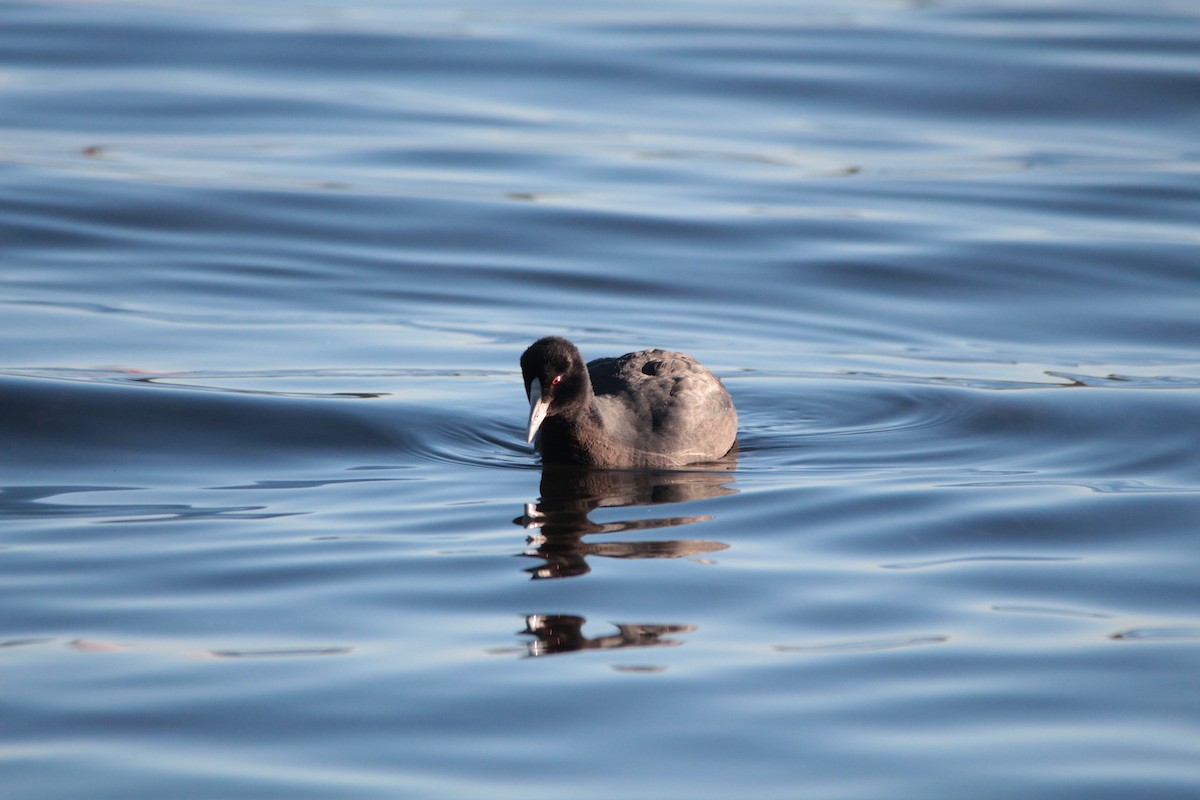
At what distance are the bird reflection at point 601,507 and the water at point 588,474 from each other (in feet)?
0.15

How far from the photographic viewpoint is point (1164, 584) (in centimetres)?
809

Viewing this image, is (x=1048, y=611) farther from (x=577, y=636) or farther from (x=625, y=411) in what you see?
(x=625, y=411)

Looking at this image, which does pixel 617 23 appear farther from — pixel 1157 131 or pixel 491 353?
pixel 491 353

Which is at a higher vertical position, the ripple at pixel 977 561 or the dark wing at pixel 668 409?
the dark wing at pixel 668 409

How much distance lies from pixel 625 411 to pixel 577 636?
335cm

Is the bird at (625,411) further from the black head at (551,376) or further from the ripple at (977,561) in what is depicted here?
the ripple at (977,561)

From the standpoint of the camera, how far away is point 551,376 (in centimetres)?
977

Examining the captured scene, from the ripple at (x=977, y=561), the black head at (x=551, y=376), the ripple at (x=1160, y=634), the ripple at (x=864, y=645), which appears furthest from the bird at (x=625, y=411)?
the ripple at (x=1160, y=634)

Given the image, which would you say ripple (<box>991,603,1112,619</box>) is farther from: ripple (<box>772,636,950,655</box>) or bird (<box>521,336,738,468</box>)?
bird (<box>521,336,738,468</box>)

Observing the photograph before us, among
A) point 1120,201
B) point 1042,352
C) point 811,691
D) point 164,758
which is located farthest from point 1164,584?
point 1120,201

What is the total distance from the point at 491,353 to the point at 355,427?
2361 mm

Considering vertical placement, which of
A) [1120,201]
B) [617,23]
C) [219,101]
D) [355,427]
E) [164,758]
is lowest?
[164,758]

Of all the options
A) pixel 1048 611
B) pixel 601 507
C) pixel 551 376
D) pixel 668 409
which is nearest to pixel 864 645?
pixel 1048 611

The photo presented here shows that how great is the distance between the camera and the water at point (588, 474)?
6.34m
